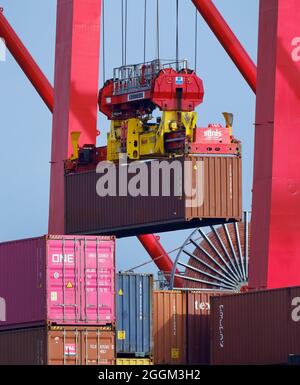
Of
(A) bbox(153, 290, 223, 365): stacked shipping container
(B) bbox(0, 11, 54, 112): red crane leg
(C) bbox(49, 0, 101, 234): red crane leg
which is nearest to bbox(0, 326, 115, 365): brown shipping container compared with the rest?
(A) bbox(153, 290, 223, 365): stacked shipping container

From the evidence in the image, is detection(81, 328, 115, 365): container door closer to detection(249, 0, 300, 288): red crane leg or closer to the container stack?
the container stack

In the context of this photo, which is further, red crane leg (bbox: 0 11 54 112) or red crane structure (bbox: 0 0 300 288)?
red crane leg (bbox: 0 11 54 112)

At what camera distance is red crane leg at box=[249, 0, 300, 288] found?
48.2 metres

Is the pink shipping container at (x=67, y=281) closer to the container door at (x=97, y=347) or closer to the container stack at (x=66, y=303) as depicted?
the container stack at (x=66, y=303)

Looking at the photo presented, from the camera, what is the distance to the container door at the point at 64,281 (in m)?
43.8

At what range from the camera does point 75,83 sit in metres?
59.0

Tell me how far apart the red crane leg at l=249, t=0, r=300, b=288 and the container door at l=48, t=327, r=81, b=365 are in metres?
7.14

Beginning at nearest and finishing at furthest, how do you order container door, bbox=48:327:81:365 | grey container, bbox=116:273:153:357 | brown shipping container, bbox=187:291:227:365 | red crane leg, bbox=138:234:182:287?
1. container door, bbox=48:327:81:365
2. grey container, bbox=116:273:153:357
3. brown shipping container, bbox=187:291:227:365
4. red crane leg, bbox=138:234:182:287

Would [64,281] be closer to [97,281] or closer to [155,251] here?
[97,281]

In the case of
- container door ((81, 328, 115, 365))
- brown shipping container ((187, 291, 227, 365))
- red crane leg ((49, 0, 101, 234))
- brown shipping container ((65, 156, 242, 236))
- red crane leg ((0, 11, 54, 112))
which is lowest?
container door ((81, 328, 115, 365))

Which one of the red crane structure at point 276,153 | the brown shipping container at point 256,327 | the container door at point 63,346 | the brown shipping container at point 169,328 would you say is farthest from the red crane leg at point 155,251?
the container door at point 63,346

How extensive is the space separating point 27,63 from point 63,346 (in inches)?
1088

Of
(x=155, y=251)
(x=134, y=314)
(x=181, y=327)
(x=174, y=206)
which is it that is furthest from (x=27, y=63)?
(x=134, y=314)
